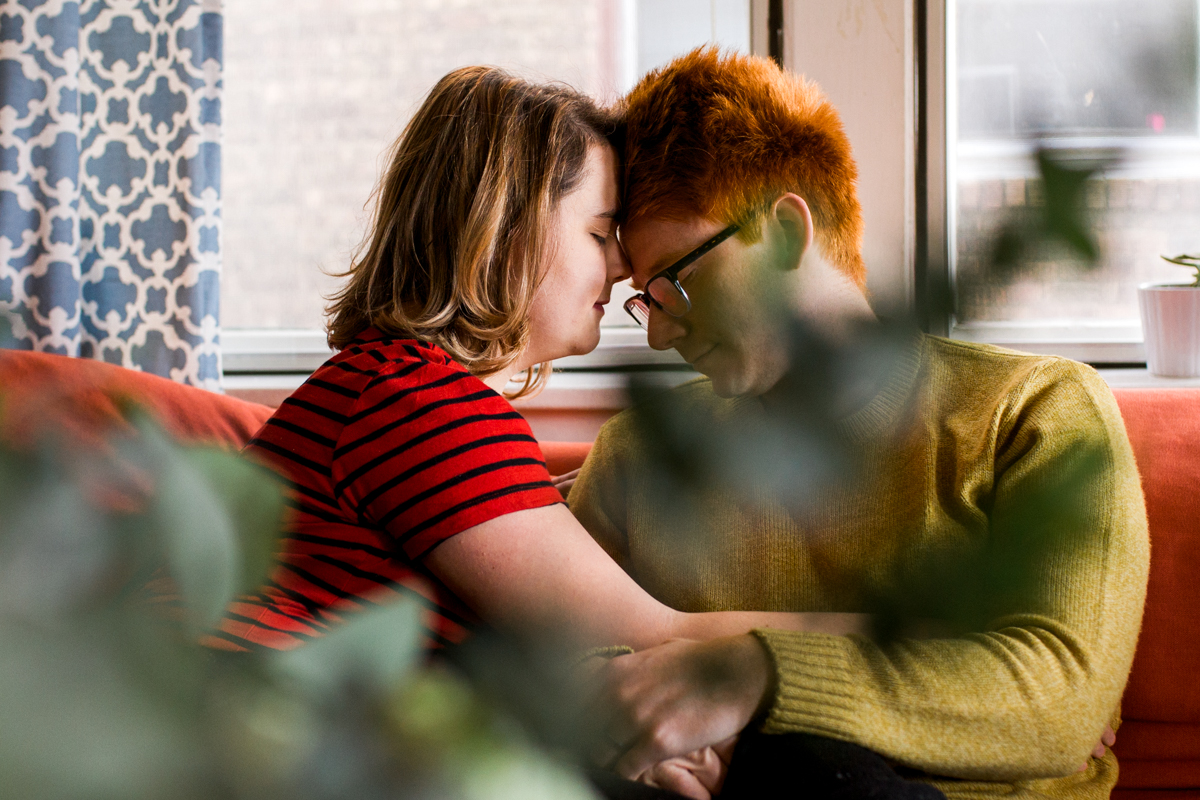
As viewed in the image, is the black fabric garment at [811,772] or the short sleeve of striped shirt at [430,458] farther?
the short sleeve of striped shirt at [430,458]

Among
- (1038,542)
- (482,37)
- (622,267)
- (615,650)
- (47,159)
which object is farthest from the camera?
(482,37)

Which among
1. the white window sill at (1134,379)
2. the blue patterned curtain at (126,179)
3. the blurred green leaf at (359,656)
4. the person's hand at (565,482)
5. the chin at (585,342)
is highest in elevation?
the blue patterned curtain at (126,179)

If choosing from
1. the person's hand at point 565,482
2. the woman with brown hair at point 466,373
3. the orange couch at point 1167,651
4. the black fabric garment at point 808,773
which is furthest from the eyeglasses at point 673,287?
the person's hand at point 565,482

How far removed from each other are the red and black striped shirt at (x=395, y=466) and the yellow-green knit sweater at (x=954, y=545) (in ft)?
0.47

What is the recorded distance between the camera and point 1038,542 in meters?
0.17

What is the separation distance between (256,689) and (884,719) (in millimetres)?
588

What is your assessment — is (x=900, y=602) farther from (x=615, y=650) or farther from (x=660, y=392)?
(x=615, y=650)

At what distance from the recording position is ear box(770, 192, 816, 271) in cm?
22

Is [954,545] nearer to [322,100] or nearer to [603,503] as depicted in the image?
[603,503]

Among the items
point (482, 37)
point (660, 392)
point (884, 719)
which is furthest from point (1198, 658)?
point (482, 37)

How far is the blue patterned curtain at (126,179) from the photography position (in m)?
1.98

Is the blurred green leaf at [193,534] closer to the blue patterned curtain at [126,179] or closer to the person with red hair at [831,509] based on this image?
the person with red hair at [831,509]

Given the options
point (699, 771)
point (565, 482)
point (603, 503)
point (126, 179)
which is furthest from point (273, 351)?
point (699, 771)

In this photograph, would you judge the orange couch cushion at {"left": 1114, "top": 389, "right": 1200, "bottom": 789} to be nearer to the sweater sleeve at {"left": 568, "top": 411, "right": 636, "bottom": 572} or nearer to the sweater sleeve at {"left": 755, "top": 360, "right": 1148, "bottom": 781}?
the sweater sleeve at {"left": 755, "top": 360, "right": 1148, "bottom": 781}
